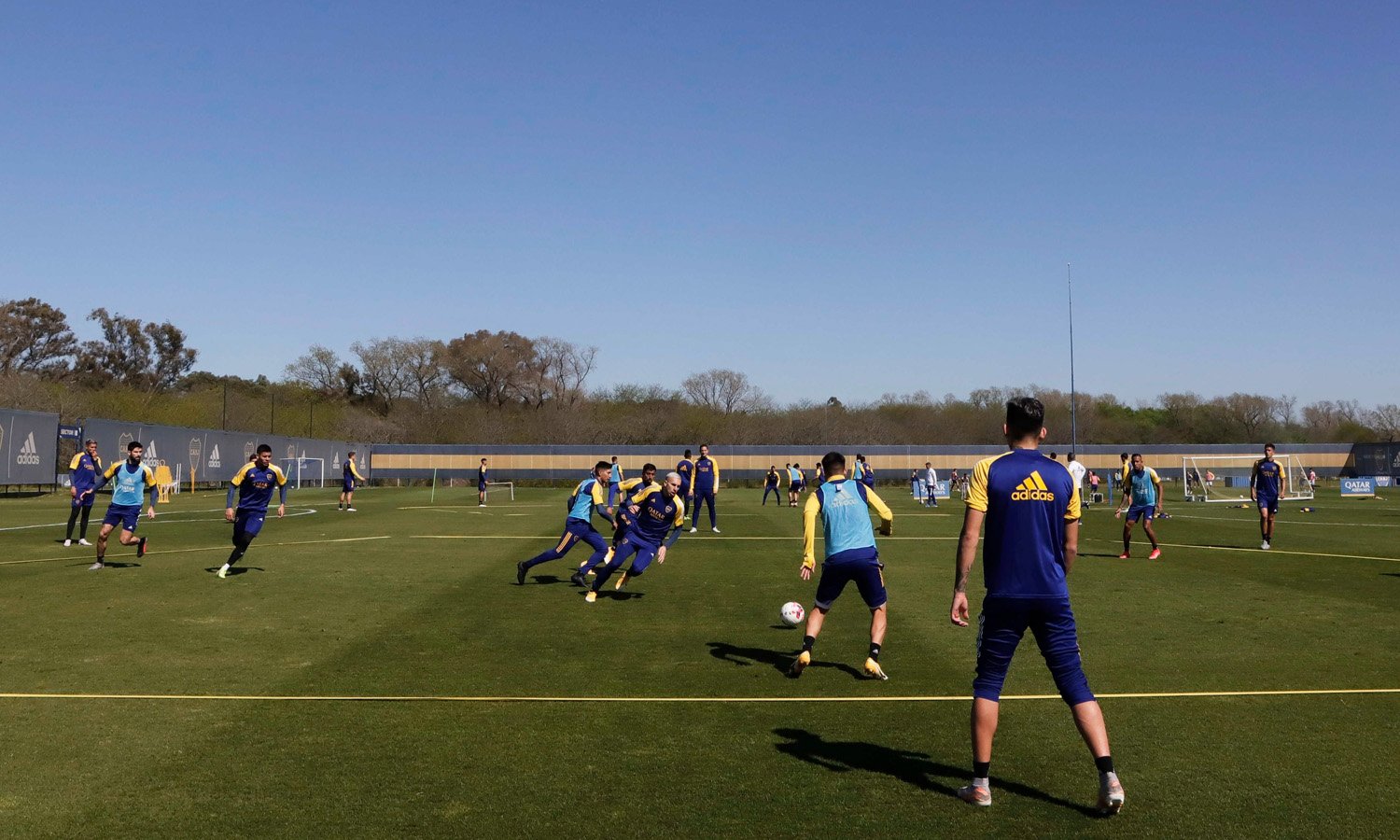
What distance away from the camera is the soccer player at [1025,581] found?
549cm

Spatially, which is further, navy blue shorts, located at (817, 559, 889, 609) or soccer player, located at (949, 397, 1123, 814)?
navy blue shorts, located at (817, 559, 889, 609)

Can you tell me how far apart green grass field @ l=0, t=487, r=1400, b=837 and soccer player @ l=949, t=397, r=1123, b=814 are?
1.42 feet

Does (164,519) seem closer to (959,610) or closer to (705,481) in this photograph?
(705,481)

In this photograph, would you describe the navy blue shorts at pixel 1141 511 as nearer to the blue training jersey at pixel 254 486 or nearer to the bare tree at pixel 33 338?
the blue training jersey at pixel 254 486

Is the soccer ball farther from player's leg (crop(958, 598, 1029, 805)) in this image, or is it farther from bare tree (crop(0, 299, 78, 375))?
bare tree (crop(0, 299, 78, 375))

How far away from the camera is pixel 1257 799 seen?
18.3ft

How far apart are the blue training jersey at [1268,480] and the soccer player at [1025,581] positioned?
17.8 m

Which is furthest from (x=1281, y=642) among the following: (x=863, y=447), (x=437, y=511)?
(x=863, y=447)

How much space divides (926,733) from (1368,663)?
4.97 m

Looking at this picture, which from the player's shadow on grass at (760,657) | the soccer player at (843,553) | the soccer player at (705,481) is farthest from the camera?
the soccer player at (705,481)

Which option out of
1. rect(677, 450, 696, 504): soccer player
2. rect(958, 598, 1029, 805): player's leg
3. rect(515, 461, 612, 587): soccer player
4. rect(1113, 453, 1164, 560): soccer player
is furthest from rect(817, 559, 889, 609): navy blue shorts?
rect(677, 450, 696, 504): soccer player

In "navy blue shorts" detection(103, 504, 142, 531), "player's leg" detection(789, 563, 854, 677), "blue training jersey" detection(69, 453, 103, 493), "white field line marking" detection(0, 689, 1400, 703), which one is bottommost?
"white field line marking" detection(0, 689, 1400, 703)

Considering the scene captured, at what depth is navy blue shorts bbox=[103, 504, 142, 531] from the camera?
55.7ft

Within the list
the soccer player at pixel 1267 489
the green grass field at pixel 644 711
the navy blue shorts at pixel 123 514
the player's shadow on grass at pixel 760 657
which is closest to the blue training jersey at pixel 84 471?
the navy blue shorts at pixel 123 514
